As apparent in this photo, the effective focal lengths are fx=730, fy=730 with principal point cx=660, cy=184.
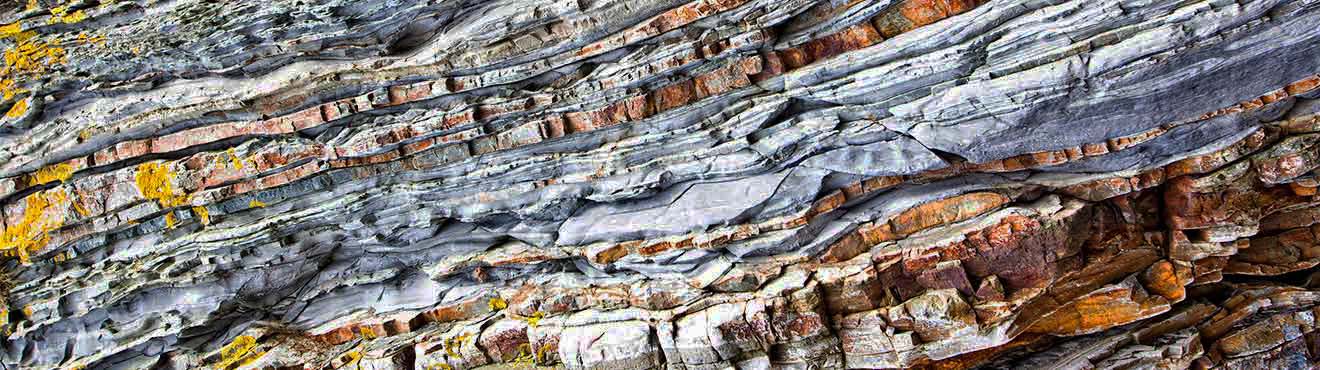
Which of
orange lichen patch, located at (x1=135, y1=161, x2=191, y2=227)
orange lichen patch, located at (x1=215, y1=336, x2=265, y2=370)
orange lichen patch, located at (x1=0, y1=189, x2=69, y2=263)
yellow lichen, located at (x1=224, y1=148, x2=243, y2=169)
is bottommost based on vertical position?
orange lichen patch, located at (x1=215, y1=336, x2=265, y2=370)

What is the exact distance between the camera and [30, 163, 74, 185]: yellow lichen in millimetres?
14148

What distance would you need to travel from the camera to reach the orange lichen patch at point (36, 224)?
1420 centimetres

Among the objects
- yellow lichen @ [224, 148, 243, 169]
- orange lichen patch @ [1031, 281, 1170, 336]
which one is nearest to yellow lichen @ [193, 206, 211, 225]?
yellow lichen @ [224, 148, 243, 169]

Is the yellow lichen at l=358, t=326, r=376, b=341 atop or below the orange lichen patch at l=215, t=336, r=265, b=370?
atop

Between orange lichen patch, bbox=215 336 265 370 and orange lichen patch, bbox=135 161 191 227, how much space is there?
2732 mm

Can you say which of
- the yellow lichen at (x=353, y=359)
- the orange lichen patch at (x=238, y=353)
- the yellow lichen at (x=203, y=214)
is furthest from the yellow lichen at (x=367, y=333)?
the yellow lichen at (x=203, y=214)

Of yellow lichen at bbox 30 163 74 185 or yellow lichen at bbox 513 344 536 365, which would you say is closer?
yellow lichen at bbox 513 344 536 365

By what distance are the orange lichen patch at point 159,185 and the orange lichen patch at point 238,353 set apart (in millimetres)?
2732

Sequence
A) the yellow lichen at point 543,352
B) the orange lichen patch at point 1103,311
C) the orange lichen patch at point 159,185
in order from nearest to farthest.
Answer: the orange lichen patch at point 1103,311 → the yellow lichen at point 543,352 → the orange lichen patch at point 159,185

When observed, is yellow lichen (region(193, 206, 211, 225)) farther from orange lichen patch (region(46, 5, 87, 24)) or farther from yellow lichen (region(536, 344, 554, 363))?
yellow lichen (region(536, 344, 554, 363))

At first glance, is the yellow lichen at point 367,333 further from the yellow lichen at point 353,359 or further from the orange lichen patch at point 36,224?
the orange lichen patch at point 36,224

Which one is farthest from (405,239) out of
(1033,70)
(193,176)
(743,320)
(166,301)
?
(1033,70)

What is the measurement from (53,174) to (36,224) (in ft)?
3.54

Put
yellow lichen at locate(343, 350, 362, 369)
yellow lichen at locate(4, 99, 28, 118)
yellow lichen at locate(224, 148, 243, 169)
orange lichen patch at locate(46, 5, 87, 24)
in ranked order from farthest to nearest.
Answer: orange lichen patch at locate(46, 5, 87, 24), yellow lichen at locate(4, 99, 28, 118), yellow lichen at locate(343, 350, 362, 369), yellow lichen at locate(224, 148, 243, 169)
